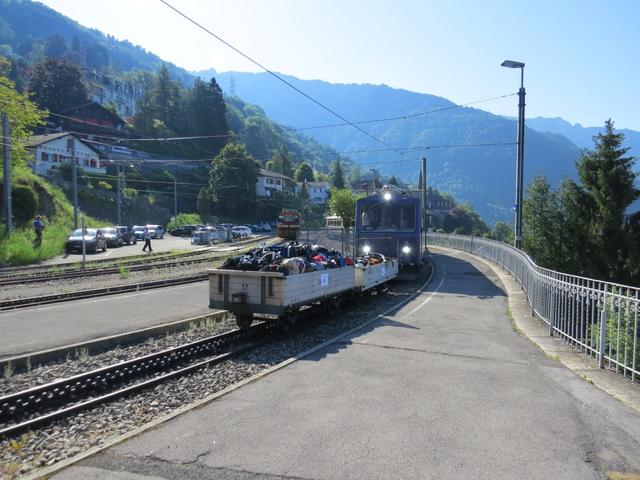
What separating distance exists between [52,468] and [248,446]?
1.68 m

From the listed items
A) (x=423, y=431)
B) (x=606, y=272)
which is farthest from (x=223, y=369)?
(x=606, y=272)

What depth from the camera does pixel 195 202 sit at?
241ft

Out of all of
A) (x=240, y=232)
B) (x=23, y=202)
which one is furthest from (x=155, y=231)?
(x=23, y=202)

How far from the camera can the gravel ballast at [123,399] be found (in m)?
4.81

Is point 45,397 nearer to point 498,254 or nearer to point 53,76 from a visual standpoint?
point 498,254

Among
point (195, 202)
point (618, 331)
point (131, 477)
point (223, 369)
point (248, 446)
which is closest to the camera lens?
point (131, 477)

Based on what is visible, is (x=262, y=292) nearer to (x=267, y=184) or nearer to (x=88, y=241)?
(x=88, y=241)

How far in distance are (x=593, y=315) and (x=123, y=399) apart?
7.42 metres

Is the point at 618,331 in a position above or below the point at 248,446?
above

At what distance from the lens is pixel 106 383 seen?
698 cm

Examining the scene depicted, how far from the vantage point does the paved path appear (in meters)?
4.22

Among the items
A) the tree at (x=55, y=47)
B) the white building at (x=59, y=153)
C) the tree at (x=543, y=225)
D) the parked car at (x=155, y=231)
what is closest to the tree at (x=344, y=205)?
the parked car at (x=155, y=231)

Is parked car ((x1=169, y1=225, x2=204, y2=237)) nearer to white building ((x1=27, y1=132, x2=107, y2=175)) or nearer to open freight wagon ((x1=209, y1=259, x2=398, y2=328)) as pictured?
white building ((x1=27, y1=132, x2=107, y2=175))

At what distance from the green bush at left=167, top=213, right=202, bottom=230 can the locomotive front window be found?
42.4 metres
